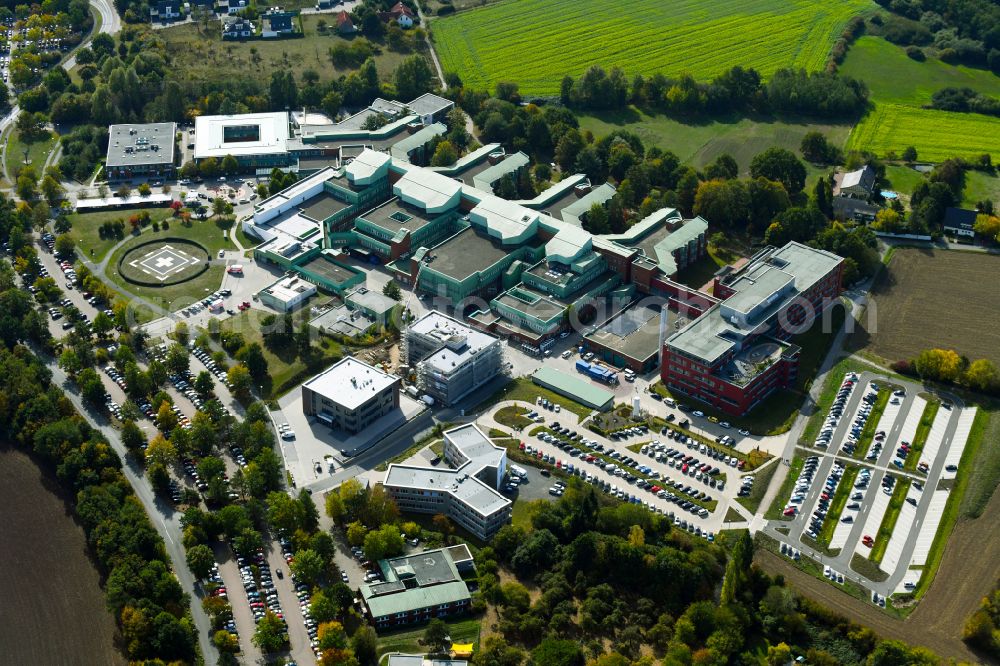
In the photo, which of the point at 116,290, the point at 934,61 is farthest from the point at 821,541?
the point at 934,61

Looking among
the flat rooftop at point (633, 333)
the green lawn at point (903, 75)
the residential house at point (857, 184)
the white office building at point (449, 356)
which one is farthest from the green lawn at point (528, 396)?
the green lawn at point (903, 75)

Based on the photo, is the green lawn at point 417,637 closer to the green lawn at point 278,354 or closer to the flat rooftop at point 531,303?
the green lawn at point 278,354

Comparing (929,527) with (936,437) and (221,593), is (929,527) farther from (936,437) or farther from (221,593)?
(221,593)

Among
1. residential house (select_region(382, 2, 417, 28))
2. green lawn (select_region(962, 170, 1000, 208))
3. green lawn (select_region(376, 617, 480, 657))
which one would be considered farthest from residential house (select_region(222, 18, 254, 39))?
green lawn (select_region(376, 617, 480, 657))

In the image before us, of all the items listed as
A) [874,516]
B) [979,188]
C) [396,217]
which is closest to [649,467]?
[874,516]

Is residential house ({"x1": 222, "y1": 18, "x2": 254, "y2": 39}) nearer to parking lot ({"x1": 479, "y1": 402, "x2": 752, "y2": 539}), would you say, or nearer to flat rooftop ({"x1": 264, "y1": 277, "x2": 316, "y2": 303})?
flat rooftop ({"x1": 264, "y1": 277, "x2": 316, "y2": 303})

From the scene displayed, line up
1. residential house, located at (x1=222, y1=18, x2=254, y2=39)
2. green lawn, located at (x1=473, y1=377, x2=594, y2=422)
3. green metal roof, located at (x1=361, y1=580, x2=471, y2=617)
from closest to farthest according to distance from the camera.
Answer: green metal roof, located at (x1=361, y1=580, x2=471, y2=617)
green lawn, located at (x1=473, y1=377, x2=594, y2=422)
residential house, located at (x1=222, y1=18, x2=254, y2=39)

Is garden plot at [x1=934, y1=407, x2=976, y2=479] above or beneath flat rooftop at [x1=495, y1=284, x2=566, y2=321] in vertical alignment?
beneath
